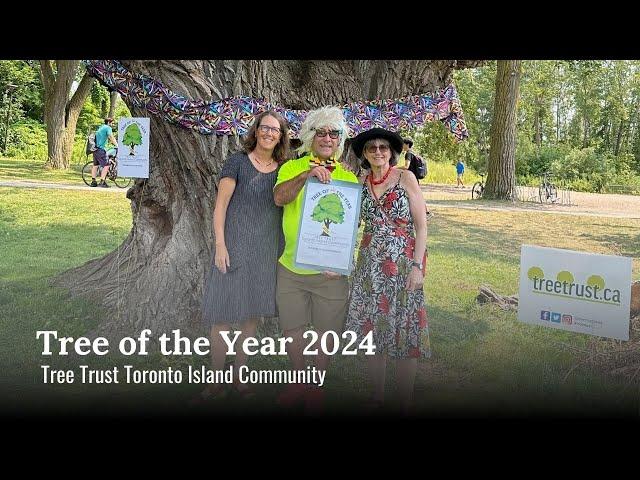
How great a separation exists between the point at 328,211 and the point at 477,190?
1.60 meters

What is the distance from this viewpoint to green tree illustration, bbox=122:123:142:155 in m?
4.18

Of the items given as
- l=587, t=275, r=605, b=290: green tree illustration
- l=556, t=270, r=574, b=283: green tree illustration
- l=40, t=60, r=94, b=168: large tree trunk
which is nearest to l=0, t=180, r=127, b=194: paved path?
l=40, t=60, r=94, b=168: large tree trunk

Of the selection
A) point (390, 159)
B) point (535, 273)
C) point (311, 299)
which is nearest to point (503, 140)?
point (535, 273)

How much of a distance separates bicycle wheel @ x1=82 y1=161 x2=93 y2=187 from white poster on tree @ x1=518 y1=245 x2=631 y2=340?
2.72 metres

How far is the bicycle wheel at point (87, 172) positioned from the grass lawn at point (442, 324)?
95 mm

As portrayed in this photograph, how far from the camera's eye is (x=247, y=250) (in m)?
3.64

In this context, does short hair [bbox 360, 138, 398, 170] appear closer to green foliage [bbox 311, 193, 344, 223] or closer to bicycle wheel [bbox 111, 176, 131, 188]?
green foliage [bbox 311, 193, 344, 223]

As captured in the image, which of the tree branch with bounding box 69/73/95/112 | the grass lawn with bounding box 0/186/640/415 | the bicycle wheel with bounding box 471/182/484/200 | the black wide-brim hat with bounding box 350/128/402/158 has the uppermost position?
the tree branch with bounding box 69/73/95/112

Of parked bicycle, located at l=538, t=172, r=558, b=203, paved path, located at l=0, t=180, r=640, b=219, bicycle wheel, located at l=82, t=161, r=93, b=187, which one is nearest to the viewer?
paved path, located at l=0, t=180, r=640, b=219

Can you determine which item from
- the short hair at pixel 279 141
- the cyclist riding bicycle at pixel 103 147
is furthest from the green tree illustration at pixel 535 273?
the cyclist riding bicycle at pixel 103 147

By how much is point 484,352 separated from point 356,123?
1584 millimetres

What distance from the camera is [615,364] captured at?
424 cm

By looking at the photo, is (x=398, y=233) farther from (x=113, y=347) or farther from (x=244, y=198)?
(x=113, y=347)

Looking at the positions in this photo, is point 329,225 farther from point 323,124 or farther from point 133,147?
point 133,147
